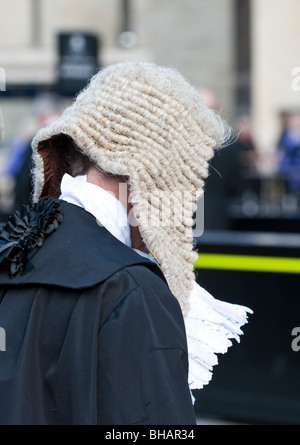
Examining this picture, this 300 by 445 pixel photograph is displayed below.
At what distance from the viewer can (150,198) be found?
1.77 m

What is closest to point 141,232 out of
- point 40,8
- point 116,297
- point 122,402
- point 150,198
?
point 150,198

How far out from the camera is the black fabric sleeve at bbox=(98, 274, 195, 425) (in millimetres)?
1517

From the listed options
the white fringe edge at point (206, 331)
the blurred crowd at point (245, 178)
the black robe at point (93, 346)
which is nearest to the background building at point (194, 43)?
the blurred crowd at point (245, 178)

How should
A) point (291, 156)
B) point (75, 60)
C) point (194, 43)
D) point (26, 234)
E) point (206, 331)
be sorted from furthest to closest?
point (194, 43) → point (291, 156) → point (75, 60) → point (206, 331) → point (26, 234)

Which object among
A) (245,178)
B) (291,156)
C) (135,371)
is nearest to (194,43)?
(245,178)

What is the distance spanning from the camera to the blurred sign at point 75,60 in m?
8.66

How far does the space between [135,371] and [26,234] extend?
1.32 feet

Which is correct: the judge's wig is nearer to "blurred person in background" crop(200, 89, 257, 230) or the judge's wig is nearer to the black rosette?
the black rosette

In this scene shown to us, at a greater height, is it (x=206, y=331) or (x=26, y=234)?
(x=26, y=234)

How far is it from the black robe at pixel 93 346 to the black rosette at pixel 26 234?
0.04 meters

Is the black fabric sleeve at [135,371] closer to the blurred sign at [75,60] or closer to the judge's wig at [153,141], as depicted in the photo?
the judge's wig at [153,141]

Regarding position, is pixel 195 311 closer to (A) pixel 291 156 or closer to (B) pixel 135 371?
(B) pixel 135 371

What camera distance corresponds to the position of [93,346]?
1.51 meters

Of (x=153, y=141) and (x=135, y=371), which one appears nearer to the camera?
(x=135, y=371)
